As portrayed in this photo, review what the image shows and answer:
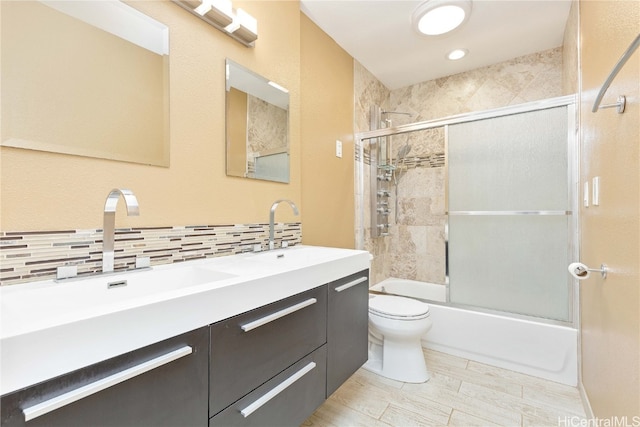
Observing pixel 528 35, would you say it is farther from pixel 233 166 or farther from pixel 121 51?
pixel 121 51

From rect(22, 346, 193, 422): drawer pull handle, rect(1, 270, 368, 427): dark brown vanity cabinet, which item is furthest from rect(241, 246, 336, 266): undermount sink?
rect(22, 346, 193, 422): drawer pull handle

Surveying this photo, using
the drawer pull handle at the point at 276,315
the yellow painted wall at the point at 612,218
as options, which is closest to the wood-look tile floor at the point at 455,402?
the yellow painted wall at the point at 612,218

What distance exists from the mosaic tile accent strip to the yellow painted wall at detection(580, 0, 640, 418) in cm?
150

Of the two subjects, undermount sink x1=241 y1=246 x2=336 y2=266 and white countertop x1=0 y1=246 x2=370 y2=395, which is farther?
undermount sink x1=241 y1=246 x2=336 y2=266

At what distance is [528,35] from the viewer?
7.36 feet

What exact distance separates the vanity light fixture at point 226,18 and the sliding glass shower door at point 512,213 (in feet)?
5.30

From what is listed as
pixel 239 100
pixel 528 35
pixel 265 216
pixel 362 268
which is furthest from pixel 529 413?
pixel 528 35

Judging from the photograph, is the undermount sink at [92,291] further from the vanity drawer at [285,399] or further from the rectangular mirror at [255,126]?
the rectangular mirror at [255,126]

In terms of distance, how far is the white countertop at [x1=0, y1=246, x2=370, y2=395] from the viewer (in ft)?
1.66

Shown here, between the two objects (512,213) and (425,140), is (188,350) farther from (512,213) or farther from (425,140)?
(425,140)

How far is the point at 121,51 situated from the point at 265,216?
0.96 m

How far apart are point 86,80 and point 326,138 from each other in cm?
148

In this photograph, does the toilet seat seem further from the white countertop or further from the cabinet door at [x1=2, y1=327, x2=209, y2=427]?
the cabinet door at [x1=2, y1=327, x2=209, y2=427]

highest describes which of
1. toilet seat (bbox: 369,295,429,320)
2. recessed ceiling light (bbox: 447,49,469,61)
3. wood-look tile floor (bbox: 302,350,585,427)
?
recessed ceiling light (bbox: 447,49,469,61)
